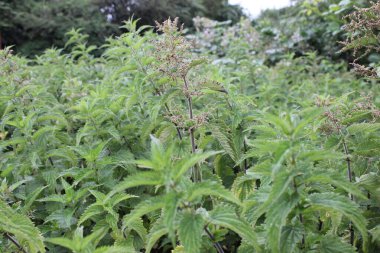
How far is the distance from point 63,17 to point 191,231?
463 inches

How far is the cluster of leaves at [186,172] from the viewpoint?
1281mm

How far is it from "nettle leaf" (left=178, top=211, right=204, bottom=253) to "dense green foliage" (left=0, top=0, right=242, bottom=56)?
9.62 meters

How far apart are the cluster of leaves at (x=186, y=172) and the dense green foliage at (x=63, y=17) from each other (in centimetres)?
808

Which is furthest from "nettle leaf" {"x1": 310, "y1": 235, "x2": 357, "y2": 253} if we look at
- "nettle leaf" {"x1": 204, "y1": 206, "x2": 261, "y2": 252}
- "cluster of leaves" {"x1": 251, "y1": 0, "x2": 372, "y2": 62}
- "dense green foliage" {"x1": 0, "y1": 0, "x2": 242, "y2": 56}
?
"dense green foliage" {"x1": 0, "y1": 0, "x2": 242, "y2": 56}

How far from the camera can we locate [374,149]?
1.78 meters

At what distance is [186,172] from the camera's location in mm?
2092

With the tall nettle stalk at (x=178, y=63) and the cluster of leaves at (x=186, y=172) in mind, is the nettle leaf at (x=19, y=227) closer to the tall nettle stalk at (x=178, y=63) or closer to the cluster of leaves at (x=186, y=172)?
the cluster of leaves at (x=186, y=172)

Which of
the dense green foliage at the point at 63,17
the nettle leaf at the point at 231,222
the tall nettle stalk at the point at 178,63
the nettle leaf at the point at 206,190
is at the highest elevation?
the dense green foliage at the point at 63,17

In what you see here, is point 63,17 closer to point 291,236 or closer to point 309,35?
point 309,35

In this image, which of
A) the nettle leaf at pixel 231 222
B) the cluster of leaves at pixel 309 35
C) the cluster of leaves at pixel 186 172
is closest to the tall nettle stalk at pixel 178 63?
the cluster of leaves at pixel 186 172

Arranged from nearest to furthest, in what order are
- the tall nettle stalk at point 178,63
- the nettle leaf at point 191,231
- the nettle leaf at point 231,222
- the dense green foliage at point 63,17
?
1. the nettle leaf at point 191,231
2. the nettle leaf at point 231,222
3. the tall nettle stalk at point 178,63
4. the dense green foliage at point 63,17

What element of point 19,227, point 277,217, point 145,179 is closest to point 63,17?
point 19,227

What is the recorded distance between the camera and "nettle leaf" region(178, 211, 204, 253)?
118 cm

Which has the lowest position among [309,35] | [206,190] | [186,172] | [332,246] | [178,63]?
[332,246]
